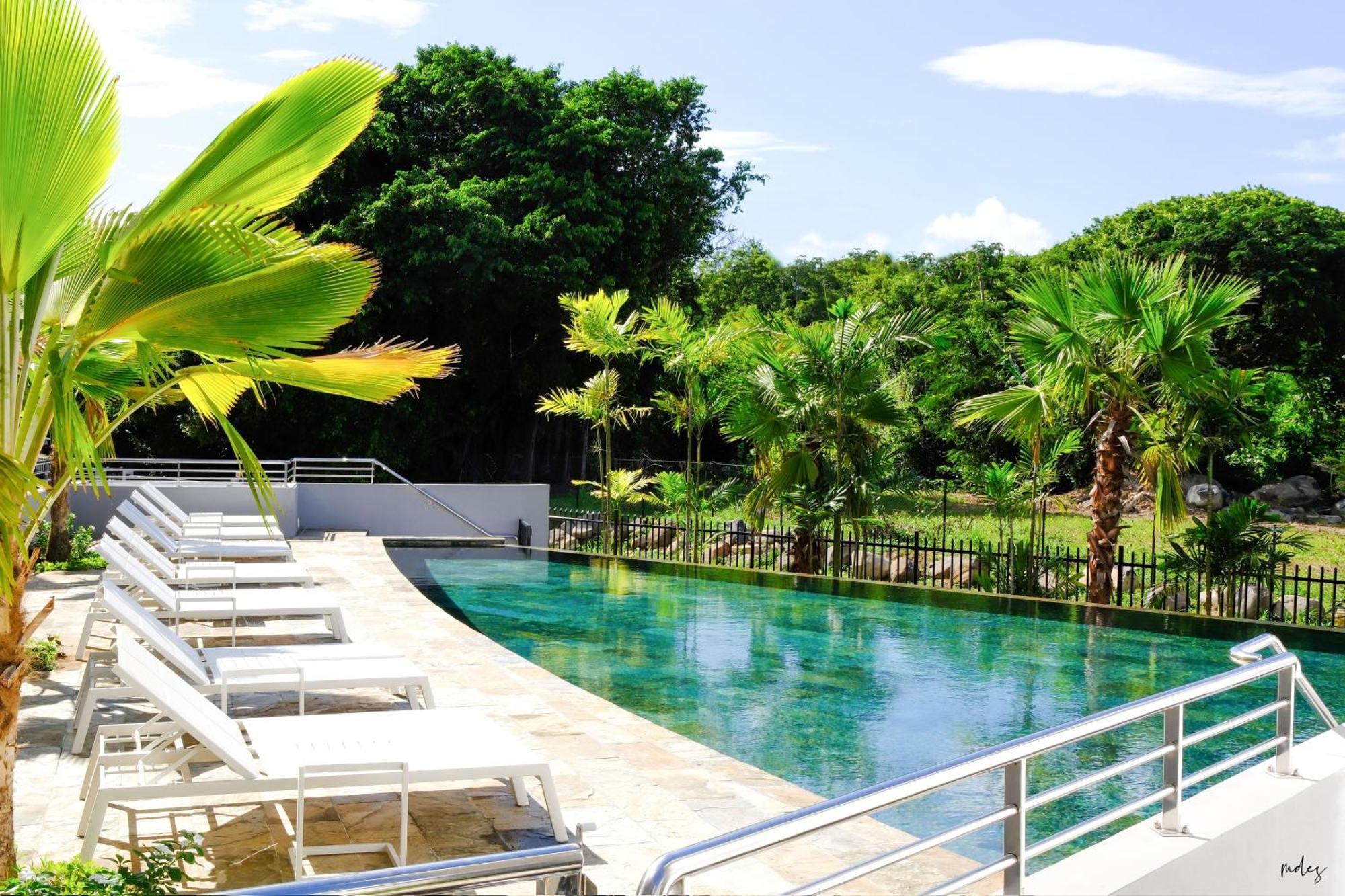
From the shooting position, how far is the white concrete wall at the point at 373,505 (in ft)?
58.1

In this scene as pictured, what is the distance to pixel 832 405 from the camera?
1538cm

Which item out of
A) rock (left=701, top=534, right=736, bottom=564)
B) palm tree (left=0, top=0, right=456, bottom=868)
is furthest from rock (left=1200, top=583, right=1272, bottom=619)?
palm tree (left=0, top=0, right=456, bottom=868)

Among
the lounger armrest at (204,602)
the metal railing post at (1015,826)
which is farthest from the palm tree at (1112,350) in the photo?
the metal railing post at (1015,826)

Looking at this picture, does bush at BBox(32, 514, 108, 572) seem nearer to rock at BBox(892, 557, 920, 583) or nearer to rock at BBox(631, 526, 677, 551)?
rock at BBox(631, 526, 677, 551)

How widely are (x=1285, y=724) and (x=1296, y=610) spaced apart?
26.8ft

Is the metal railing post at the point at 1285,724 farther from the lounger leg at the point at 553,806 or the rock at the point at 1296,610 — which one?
the rock at the point at 1296,610

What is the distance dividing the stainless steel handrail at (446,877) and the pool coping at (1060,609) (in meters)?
10.2

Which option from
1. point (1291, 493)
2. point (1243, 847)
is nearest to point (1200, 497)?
point (1291, 493)

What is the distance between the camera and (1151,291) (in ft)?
39.9

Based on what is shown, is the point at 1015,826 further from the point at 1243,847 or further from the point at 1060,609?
the point at 1060,609

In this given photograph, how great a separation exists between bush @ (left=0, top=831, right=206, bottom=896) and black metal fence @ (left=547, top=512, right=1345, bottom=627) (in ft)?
35.9

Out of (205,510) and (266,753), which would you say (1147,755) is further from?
(205,510)

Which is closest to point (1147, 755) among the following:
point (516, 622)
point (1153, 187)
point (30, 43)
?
point (30, 43)


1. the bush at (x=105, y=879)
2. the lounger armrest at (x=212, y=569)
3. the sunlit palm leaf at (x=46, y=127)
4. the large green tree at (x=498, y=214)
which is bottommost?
the bush at (x=105, y=879)
